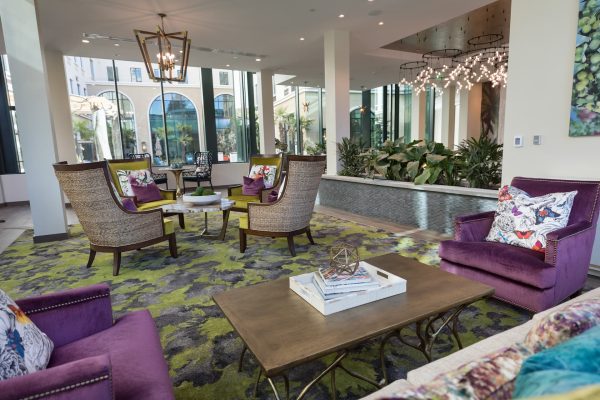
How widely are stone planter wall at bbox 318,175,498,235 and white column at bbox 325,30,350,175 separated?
60 cm

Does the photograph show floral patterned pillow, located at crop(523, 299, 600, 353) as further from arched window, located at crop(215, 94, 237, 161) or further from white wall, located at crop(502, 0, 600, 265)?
arched window, located at crop(215, 94, 237, 161)

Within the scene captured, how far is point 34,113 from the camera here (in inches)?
→ 172

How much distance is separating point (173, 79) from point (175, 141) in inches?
195

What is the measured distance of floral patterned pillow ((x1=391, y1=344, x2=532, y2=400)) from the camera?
60cm

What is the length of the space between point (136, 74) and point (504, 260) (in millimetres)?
9286

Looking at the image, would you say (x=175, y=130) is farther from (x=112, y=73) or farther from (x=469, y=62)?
(x=469, y=62)

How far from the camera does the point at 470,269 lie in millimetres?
2498

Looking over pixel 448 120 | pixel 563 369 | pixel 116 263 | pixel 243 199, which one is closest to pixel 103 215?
pixel 116 263

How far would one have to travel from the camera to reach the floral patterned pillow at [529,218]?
241 centimetres

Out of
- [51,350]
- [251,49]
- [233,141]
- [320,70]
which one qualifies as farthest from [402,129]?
[51,350]

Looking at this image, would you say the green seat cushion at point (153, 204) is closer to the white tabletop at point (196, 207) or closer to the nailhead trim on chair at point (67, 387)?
the white tabletop at point (196, 207)

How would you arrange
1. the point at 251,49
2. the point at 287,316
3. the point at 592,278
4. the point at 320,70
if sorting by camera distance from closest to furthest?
the point at 287,316 → the point at 592,278 → the point at 251,49 → the point at 320,70

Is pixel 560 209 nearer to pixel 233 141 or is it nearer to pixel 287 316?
pixel 287 316

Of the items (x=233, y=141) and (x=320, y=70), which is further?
(x=233, y=141)
